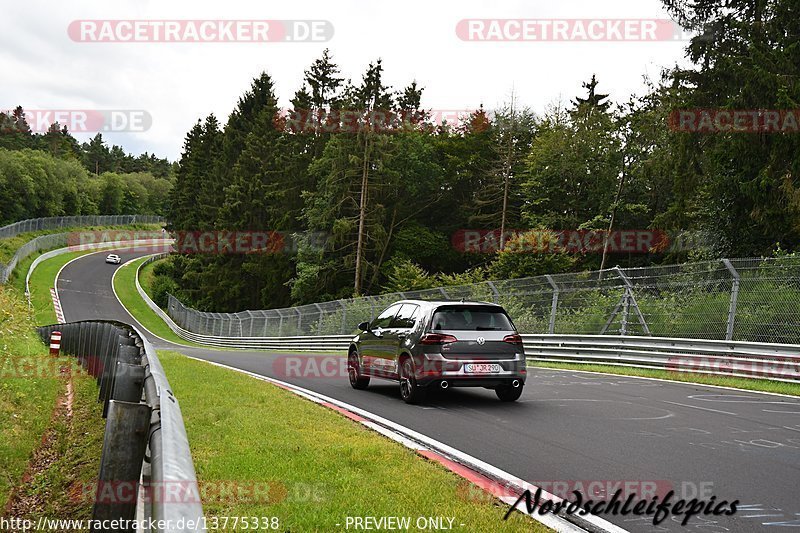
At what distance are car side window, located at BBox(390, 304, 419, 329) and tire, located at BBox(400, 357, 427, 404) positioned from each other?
0.64 m

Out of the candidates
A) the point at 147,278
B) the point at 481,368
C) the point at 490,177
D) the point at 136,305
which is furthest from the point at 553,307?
the point at 147,278

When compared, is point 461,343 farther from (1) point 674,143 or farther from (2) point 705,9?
(2) point 705,9

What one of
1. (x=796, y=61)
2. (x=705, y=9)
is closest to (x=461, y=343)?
(x=796, y=61)

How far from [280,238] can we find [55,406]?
1991 inches

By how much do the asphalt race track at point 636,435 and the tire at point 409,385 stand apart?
0.29 m

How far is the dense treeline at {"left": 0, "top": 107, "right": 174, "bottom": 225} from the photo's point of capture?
315ft

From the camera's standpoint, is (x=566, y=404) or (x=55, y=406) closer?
(x=566, y=404)

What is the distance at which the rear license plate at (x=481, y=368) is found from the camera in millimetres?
10680

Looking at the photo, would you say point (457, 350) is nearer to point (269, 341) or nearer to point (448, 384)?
point (448, 384)

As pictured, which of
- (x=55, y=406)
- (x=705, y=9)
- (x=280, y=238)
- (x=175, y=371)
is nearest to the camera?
(x=55, y=406)

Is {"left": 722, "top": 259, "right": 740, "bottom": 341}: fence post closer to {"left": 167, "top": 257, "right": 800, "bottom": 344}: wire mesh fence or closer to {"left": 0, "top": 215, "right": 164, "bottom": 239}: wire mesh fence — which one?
{"left": 167, "top": 257, "right": 800, "bottom": 344}: wire mesh fence

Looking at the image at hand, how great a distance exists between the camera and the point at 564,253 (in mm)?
35156

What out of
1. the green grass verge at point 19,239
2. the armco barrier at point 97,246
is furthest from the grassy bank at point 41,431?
the green grass verge at point 19,239

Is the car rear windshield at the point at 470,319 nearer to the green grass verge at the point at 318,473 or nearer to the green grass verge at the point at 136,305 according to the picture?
the green grass verge at the point at 318,473
